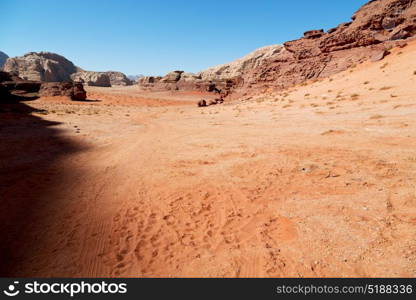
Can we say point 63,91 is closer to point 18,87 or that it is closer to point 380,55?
point 18,87

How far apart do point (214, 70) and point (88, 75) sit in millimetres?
43038

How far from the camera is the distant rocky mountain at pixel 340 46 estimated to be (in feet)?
59.8

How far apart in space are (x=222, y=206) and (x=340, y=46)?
2278cm

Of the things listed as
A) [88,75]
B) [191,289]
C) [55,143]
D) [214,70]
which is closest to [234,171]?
[191,289]

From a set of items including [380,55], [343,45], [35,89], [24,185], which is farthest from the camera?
[35,89]

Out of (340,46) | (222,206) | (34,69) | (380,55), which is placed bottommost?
(222,206)

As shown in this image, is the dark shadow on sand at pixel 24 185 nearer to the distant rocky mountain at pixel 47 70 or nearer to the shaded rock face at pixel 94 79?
the distant rocky mountain at pixel 47 70

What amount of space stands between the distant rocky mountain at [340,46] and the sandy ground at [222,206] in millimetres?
14344

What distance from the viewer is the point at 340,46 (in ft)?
68.9

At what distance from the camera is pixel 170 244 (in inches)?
130

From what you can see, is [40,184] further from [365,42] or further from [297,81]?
[365,42]
